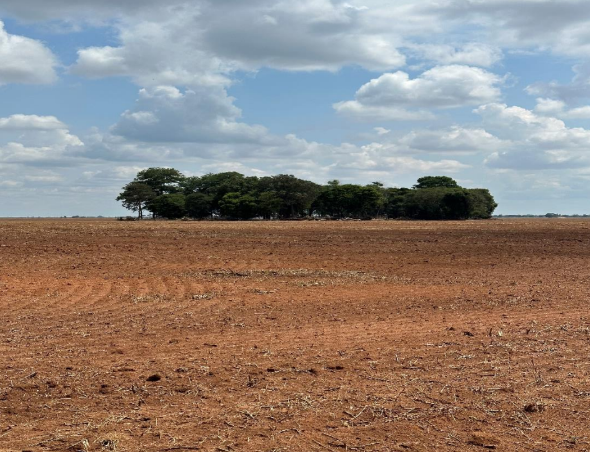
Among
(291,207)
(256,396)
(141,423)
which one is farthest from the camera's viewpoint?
(291,207)

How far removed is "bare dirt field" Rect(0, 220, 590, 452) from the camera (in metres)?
5.44

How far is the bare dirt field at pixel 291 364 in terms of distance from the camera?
5438 millimetres

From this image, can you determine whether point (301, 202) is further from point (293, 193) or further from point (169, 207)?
point (169, 207)

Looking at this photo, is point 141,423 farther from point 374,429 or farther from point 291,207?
point 291,207

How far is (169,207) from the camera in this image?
100625 millimetres

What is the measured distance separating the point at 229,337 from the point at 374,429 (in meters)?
4.17

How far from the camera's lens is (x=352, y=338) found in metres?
9.27

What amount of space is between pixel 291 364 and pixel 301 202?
89.2m

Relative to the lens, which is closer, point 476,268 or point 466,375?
point 466,375

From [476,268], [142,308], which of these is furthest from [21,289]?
[476,268]

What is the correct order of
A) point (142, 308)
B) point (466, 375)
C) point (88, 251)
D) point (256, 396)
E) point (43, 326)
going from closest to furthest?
point (256, 396)
point (466, 375)
point (43, 326)
point (142, 308)
point (88, 251)

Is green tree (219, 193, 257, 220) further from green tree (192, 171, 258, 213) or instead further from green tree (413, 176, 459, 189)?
green tree (413, 176, 459, 189)

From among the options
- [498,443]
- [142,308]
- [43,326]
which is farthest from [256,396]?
[142,308]

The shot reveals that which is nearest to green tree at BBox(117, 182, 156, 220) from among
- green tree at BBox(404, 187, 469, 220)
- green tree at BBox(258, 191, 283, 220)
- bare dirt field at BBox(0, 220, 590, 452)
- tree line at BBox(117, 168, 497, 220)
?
tree line at BBox(117, 168, 497, 220)
